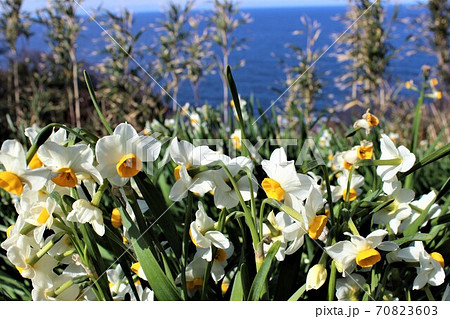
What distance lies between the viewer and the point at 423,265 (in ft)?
1.92

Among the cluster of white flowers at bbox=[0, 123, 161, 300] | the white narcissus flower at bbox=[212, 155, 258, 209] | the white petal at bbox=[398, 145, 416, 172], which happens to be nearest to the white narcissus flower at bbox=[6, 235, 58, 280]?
the cluster of white flowers at bbox=[0, 123, 161, 300]

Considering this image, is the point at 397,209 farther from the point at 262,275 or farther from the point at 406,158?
the point at 262,275

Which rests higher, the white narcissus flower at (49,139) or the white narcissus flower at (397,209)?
the white narcissus flower at (49,139)

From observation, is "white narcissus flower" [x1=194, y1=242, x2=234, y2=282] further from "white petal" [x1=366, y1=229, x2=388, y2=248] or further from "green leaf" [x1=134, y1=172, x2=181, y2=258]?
"white petal" [x1=366, y1=229, x2=388, y2=248]

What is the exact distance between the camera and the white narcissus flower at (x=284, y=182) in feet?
1.78

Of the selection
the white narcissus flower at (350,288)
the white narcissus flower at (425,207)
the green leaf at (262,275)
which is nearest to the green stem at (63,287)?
the green leaf at (262,275)

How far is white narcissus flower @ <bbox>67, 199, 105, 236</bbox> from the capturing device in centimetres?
Result: 52

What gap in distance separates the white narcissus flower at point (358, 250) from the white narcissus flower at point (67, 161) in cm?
28

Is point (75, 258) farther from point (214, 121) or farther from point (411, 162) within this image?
point (214, 121)

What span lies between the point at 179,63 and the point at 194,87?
21 centimetres

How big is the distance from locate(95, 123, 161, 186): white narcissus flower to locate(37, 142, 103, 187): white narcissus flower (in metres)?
0.01

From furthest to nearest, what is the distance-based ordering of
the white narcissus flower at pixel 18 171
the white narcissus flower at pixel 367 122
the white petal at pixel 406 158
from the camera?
the white narcissus flower at pixel 367 122
the white petal at pixel 406 158
the white narcissus flower at pixel 18 171

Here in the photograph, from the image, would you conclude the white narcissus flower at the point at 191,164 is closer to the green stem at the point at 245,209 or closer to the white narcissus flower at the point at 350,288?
the green stem at the point at 245,209

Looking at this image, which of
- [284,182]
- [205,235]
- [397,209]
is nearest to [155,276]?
[205,235]
